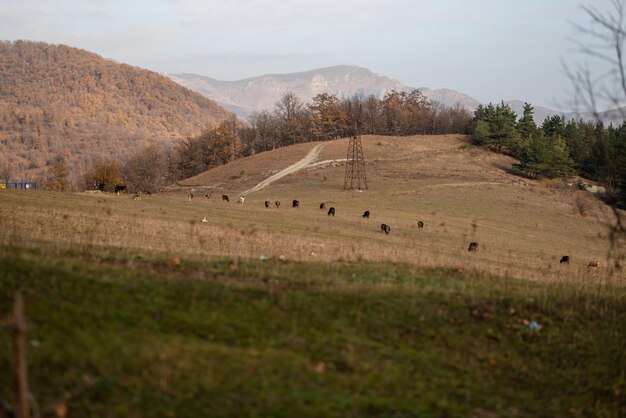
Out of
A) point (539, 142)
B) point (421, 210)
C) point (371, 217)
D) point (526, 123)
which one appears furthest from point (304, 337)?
point (526, 123)

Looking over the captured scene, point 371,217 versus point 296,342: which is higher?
point 371,217

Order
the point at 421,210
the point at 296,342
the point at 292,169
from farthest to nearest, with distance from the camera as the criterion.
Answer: the point at 292,169
the point at 421,210
the point at 296,342

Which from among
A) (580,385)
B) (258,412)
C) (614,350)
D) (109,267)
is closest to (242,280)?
(109,267)

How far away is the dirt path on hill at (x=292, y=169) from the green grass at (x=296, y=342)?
59.1 m

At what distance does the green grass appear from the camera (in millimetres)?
8273

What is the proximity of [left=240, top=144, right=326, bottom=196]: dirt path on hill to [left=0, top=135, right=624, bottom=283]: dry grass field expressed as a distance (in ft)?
4.76

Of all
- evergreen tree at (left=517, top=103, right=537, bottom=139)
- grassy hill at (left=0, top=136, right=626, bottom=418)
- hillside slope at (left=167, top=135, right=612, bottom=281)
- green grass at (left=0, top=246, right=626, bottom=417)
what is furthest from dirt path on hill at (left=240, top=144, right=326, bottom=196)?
green grass at (left=0, top=246, right=626, bottom=417)

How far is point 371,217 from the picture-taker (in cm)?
5191

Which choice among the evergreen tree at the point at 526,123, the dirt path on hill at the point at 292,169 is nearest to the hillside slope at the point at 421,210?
the dirt path on hill at the point at 292,169

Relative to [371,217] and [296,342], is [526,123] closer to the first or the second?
[371,217]

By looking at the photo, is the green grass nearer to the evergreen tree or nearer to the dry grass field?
the dry grass field

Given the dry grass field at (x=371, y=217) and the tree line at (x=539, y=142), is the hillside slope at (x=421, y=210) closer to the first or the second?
the dry grass field at (x=371, y=217)

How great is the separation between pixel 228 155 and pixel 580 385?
410 feet

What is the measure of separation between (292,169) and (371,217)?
4087cm
